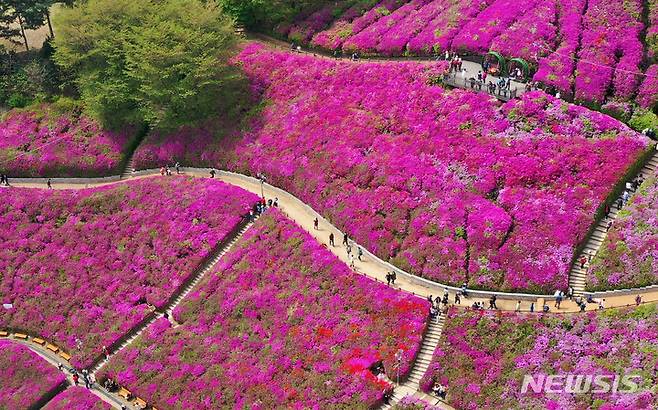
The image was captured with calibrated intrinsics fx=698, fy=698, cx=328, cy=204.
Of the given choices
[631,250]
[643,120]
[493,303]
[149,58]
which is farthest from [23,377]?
[643,120]

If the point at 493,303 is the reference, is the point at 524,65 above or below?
above

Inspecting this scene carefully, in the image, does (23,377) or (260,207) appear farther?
(260,207)

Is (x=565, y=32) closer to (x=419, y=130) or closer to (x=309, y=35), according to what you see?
(x=419, y=130)

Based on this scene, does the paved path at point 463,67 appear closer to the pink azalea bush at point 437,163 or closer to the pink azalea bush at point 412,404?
the pink azalea bush at point 437,163

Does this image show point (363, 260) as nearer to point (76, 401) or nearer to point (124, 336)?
point (124, 336)

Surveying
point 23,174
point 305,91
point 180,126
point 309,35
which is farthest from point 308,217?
point 23,174

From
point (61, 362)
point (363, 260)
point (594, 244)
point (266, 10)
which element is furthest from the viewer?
point (266, 10)
